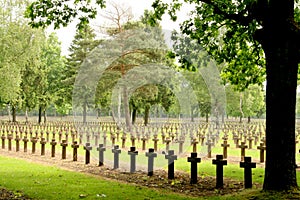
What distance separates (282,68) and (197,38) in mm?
5338

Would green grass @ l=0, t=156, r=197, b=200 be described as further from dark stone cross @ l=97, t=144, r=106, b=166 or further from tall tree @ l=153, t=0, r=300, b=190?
tall tree @ l=153, t=0, r=300, b=190

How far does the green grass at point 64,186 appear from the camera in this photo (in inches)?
348

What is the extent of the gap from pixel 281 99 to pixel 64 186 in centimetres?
539

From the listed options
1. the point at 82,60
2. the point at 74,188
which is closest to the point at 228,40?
the point at 74,188

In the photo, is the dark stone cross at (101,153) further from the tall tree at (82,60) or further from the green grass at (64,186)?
the tall tree at (82,60)

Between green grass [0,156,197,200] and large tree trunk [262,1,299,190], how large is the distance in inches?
83.2

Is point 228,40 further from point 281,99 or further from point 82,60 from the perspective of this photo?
point 82,60

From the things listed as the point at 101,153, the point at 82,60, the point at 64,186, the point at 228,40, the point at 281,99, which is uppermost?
the point at 82,60

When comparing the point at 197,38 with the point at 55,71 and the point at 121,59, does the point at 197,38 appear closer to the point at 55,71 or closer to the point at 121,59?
the point at 121,59

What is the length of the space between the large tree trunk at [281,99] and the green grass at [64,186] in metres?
2.11

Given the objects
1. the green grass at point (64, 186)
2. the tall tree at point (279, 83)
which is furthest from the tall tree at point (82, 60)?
the tall tree at point (279, 83)

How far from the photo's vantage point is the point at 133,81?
113 feet

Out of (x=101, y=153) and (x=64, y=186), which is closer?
(x=64, y=186)

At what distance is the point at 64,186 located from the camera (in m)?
9.91
